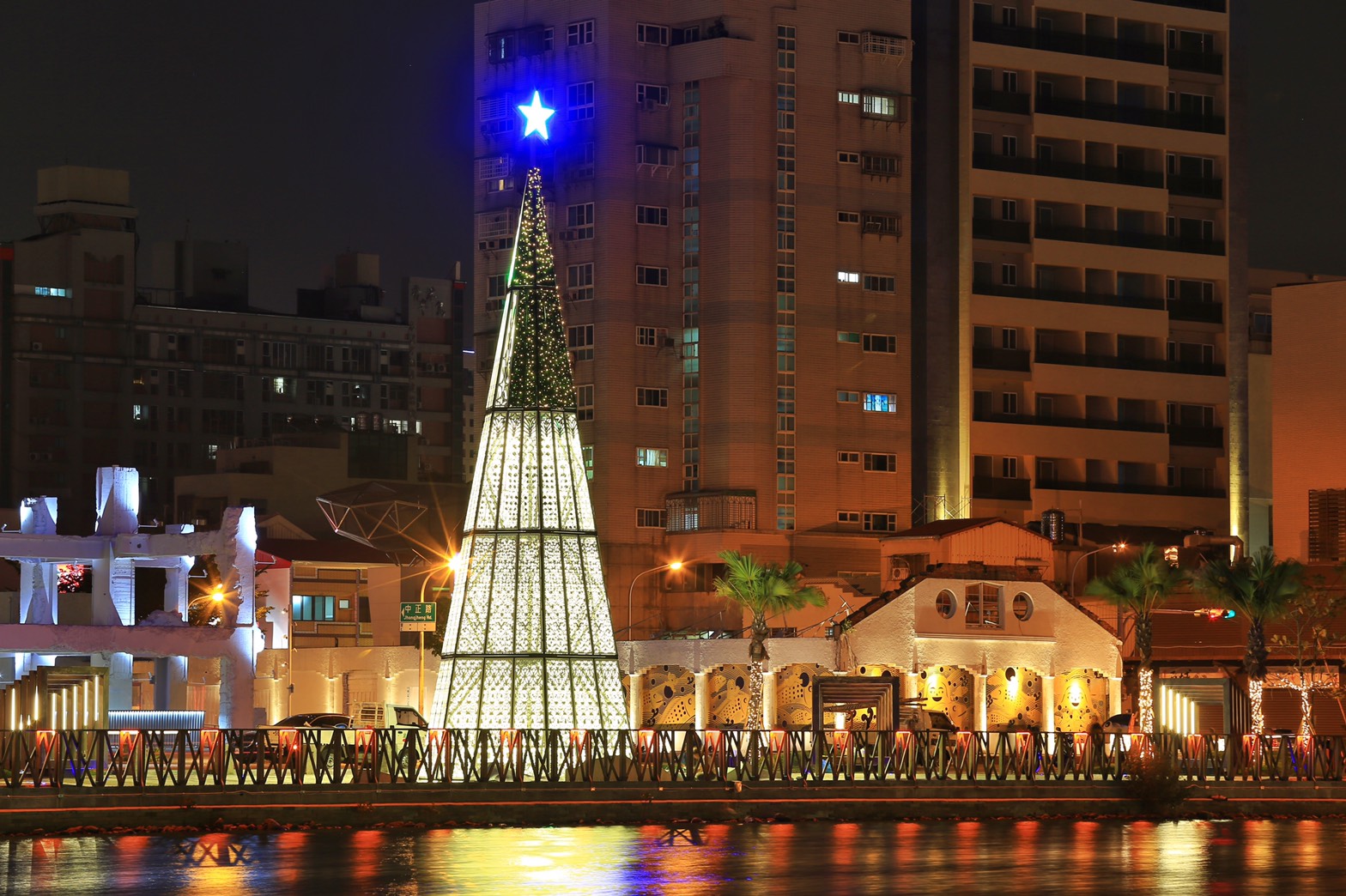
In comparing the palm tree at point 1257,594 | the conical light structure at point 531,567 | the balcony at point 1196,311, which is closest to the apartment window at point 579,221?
the balcony at point 1196,311

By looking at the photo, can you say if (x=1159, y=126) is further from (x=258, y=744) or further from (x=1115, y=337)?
(x=258, y=744)

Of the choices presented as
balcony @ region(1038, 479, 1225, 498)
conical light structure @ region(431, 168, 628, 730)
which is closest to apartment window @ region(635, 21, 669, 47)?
balcony @ region(1038, 479, 1225, 498)

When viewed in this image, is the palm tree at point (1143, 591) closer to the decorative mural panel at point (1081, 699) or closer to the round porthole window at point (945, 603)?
the decorative mural panel at point (1081, 699)

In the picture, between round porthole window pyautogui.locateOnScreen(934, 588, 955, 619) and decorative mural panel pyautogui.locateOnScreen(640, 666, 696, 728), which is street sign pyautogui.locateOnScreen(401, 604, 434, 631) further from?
round porthole window pyautogui.locateOnScreen(934, 588, 955, 619)

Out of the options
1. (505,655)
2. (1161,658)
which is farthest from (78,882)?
(1161,658)

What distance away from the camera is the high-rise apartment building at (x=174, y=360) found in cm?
13262

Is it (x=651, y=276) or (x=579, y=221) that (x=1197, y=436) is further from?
(x=579, y=221)

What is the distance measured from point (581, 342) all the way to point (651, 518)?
8032 mm

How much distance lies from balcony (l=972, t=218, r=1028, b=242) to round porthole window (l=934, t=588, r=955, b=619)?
31.1 meters

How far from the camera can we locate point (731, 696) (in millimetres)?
78500

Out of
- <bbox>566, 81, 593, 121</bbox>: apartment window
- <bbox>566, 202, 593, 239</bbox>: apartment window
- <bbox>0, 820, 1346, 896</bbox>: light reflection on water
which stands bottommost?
<bbox>0, 820, 1346, 896</bbox>: light reflection on water

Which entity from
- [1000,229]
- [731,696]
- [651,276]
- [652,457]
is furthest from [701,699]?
[1000,229]

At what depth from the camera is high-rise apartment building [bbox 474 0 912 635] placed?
94.3 m

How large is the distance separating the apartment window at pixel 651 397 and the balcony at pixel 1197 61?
2864 cm
